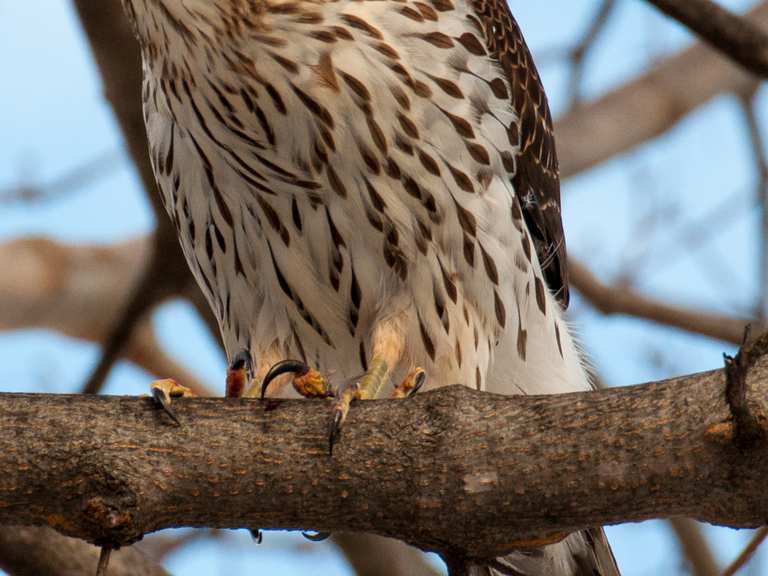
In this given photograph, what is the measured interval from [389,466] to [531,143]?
1.76m

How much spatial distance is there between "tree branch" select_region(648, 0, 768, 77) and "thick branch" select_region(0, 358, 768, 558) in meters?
2.03

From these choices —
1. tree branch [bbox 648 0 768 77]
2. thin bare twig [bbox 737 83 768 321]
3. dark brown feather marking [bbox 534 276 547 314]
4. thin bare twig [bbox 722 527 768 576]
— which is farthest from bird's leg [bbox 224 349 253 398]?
thin bare twig [bbox 737 83 768 321]

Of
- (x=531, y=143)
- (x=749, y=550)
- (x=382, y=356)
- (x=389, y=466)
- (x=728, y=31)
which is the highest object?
(x=728, y=31)

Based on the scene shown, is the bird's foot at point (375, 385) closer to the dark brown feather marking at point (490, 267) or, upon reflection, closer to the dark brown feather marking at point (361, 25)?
the dark brown feather marking at point (490, 267)

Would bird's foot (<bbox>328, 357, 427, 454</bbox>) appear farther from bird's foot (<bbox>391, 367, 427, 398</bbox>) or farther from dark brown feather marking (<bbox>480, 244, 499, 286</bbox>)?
dark brown feather marking (<bbox>480, 244, 499, 286</bbox>)

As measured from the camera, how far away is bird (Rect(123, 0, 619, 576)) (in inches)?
157

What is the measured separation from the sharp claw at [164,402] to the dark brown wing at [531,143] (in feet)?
5.46

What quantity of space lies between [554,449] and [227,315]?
172 centimetres

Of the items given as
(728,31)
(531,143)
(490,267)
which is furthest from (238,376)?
(728,31)

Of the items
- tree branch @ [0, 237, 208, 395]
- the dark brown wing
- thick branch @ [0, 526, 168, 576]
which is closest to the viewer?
thick branch @ [0, 526, 168, 576]

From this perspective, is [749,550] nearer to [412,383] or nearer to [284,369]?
[412,383]

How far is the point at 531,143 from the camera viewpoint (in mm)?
4633

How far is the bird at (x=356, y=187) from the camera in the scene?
398 centimetres

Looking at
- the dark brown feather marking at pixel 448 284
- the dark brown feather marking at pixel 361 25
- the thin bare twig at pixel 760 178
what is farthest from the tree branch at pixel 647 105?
the dark brown feather marking at pixel 361 25
